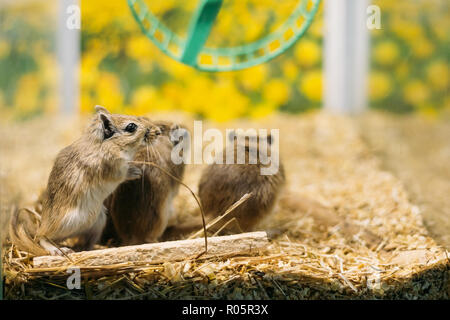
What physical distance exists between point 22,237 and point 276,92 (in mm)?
3154

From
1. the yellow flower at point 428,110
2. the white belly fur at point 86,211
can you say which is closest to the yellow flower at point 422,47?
the yellow flower at point 428,110

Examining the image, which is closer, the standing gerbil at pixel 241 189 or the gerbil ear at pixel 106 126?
the gerbil ear at pixel 106 126

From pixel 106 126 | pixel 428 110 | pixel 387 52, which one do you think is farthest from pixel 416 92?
pixel 106 126

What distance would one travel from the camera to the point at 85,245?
92.5 inches

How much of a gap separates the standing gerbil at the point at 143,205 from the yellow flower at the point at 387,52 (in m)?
2.13

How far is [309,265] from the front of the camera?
219 cm

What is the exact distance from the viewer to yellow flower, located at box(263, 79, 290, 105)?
16.2 feet

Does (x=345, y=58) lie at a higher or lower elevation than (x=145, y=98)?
higher

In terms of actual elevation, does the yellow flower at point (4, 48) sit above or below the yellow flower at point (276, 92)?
below

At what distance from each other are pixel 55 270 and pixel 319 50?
3604 mm

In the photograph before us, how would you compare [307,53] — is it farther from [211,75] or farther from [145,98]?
[145,98]

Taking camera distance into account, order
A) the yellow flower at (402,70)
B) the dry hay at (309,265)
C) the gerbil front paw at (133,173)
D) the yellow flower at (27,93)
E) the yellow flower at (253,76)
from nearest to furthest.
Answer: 1. the dry hay at (309,265)
2. the gerbil front paw at (133,173)
3. the yellow flower at (27,93)
4. the yellow flower at (402,70)
5. the yellow flower at (253,76)

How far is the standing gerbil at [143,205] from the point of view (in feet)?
7.89

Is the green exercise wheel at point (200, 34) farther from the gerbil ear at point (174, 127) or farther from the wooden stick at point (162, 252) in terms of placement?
the wooden stick at point (162, 252)
